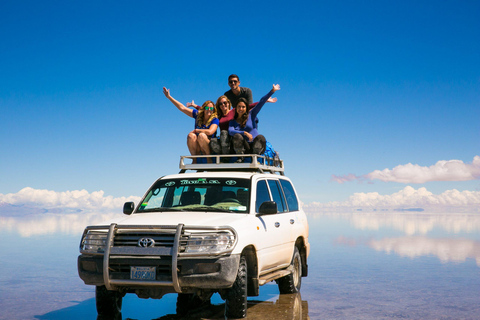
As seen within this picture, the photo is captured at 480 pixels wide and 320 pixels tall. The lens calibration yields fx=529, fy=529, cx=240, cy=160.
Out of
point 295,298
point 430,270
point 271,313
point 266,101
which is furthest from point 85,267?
point 430,270

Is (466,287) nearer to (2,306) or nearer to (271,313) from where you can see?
(271,313)

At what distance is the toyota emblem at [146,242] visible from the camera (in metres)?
6.98

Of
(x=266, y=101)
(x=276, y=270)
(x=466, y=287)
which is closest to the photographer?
(x=276, y=270)

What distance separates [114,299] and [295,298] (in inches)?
136

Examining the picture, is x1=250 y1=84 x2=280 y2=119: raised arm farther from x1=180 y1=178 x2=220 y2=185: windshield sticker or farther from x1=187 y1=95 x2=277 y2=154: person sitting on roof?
x1=180 y1=178 x2=220 y2=185: windshield sticker

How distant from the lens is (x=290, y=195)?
34.8 feet

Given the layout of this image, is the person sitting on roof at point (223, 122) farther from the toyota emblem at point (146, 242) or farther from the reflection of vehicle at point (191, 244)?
the toyota emblem at point (146, 242)

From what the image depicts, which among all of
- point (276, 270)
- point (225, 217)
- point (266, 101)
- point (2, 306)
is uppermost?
point (266, 101)

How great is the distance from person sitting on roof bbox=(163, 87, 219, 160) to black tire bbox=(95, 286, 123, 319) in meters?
3.79

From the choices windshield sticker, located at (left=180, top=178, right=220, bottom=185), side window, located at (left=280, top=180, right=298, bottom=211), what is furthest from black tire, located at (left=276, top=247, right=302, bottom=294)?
windshield sticker, located at (left=180, top=178, right=220, bottom=185)

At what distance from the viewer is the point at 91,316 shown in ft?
27.7

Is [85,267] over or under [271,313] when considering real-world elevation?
over

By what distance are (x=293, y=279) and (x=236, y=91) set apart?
464 centimetres

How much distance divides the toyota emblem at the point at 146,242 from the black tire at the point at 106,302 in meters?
1.12
